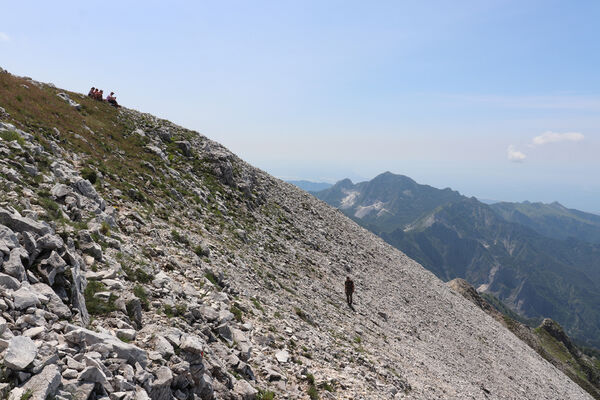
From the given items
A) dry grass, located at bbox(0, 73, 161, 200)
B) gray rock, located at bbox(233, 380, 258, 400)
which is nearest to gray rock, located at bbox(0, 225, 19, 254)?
gray rock, located at bbox(233, 380, 258, 400)

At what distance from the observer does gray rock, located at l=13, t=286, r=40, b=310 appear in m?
8.12

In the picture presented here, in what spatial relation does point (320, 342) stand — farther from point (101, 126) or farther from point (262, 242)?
point (101, 126)

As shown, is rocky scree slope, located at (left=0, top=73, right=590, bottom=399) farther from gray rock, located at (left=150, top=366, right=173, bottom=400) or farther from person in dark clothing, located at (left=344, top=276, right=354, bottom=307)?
person in dark clothing, located at (left=344, top=276, right=354, bottom=307)

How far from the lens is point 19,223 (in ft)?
34.4

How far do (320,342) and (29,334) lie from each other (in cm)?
1415

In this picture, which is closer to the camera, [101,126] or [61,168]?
[61,168]

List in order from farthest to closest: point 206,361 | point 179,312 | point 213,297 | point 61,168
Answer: point 61,168 < point 213,297 < point 179,312 < point 206,361

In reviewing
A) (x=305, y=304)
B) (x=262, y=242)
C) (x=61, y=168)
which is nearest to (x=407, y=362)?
(x=305, y=304)

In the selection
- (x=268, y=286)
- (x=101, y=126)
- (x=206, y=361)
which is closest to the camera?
(x=206, y=361)

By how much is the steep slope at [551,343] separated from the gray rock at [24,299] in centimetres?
9169

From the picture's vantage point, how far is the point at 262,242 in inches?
1254

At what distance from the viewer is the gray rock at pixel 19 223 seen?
10.3 meters

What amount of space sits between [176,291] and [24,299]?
6327 millimetres

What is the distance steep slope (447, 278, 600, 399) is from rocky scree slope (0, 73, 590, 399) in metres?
44.5
